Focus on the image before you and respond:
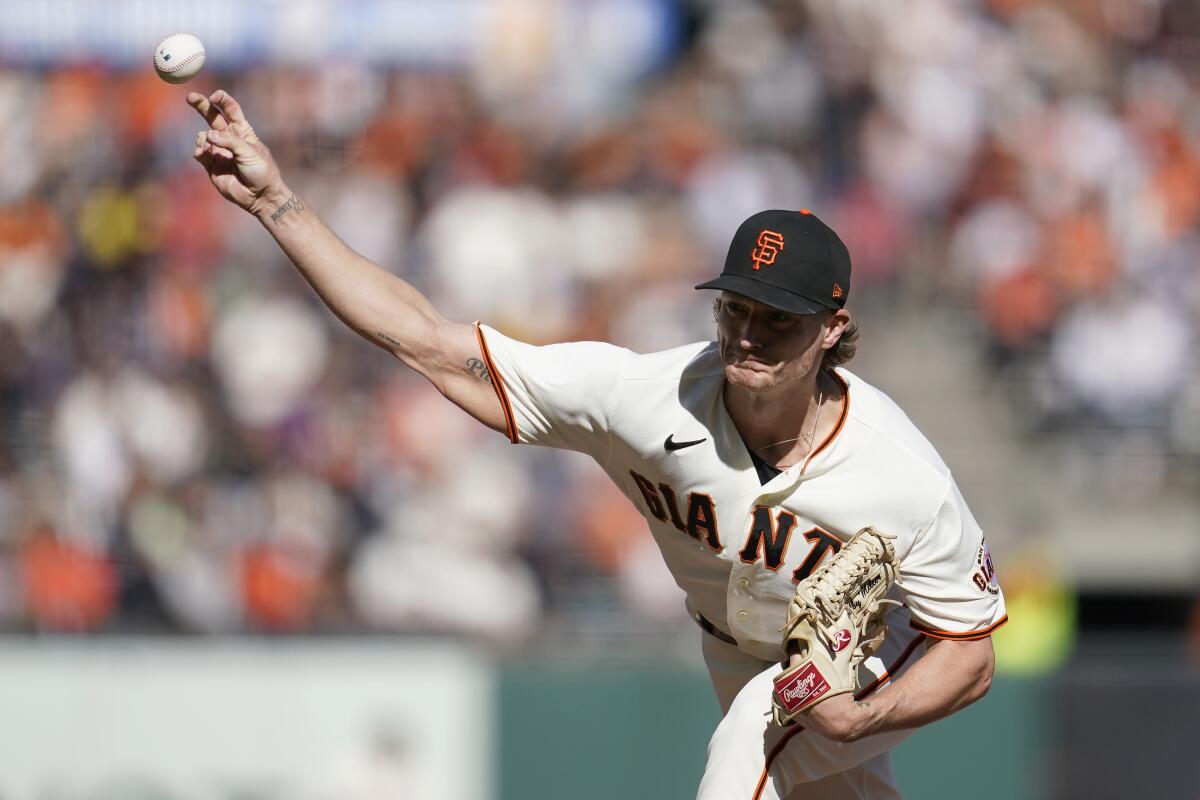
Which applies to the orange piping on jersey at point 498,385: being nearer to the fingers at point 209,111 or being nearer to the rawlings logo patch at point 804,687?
the fingers at point 209,111

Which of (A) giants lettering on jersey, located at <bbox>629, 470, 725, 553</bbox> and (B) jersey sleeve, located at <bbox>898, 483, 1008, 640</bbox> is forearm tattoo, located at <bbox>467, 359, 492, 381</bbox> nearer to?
(A) giants lettering on jersey, located at <bbox>629, 470, 725, 553</bbox>

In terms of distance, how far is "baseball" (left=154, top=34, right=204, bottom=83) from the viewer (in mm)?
4402

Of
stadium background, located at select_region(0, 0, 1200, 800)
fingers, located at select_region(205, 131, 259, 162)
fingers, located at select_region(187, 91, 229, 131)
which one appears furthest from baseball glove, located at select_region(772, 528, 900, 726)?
stadium background, located at select_region(0, 0, 1200, 800)

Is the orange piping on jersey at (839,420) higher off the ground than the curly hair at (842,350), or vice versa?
the curly hair at (842,350)

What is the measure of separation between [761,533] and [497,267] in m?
6.50

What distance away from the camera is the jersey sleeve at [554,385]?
4332mm

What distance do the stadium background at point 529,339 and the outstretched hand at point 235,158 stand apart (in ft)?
14.0

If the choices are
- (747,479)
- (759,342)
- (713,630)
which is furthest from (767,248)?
(713,630)

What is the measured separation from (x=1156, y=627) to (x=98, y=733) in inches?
306

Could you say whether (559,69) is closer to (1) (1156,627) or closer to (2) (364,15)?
(2) (364,15)

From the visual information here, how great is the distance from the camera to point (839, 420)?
14.2 ft

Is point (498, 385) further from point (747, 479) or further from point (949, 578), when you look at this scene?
point (949, 578)

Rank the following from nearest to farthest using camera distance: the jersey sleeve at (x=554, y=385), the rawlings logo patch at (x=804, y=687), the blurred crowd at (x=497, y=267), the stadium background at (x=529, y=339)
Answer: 1. the rawlings logo patch at (x=804, y=687)
2. the jersey sleeve at (x=554, y=385)
3. the stadium background at (x=529, y=339)
4. the blurred crowd at (x=497, y=267)

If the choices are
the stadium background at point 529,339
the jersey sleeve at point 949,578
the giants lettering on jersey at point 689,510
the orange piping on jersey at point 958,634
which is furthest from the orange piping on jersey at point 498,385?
the stadium background at point 529,339
